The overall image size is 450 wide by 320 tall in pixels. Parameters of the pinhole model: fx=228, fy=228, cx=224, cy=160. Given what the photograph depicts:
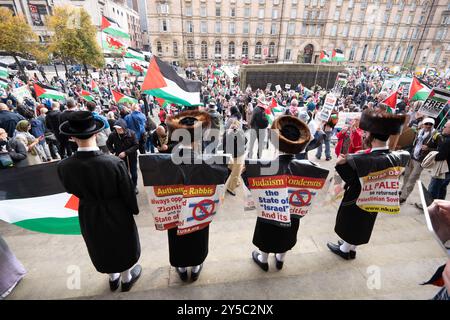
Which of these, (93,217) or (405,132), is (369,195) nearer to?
(93,217)

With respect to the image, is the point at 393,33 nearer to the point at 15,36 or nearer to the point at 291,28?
the point at 291,28

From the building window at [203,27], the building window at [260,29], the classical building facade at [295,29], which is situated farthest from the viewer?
the building window at [260,29]

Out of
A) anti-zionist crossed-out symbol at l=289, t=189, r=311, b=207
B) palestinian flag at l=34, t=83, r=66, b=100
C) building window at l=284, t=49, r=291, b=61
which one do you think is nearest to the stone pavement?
anti-zionist crossed-out symbol at l=289, t=189, r=311, b=207

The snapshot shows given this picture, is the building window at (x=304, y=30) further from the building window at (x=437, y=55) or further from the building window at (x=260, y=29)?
the building window at (x=437, y=55)

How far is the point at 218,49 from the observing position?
155 feet

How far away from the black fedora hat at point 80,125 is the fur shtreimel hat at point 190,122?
0.68 metres

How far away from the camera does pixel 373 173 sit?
2.57 meters

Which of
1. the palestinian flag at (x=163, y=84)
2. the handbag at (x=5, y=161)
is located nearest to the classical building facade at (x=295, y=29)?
the palestinian flag at (x=163, y=84)

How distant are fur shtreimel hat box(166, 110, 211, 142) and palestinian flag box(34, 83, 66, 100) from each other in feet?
27.8

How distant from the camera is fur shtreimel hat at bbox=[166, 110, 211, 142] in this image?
2205mm

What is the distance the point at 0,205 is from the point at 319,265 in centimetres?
387

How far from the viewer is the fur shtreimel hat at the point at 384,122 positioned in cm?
246

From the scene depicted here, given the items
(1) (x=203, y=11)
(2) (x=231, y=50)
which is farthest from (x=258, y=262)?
(1) (x=203, y=11)
